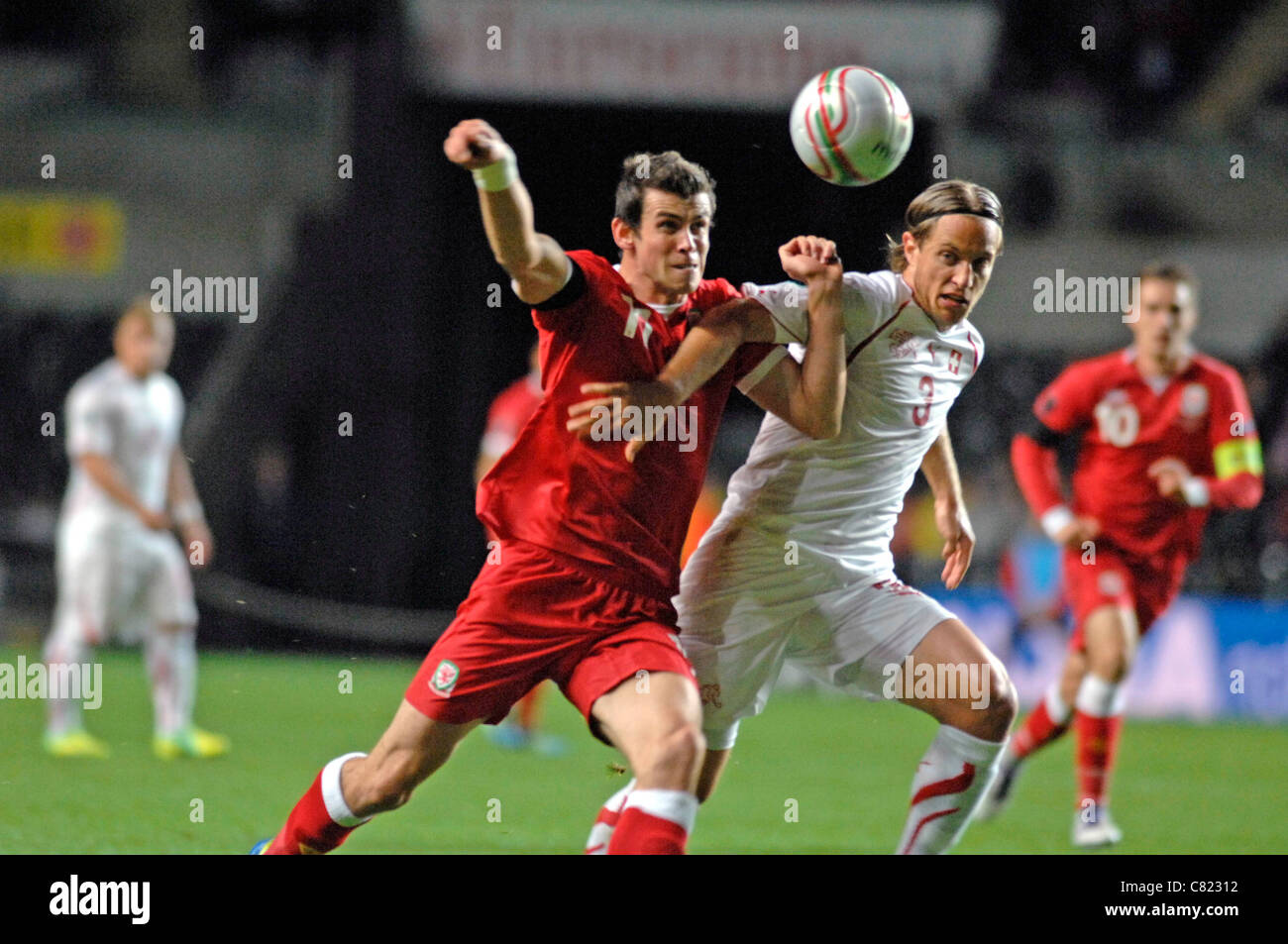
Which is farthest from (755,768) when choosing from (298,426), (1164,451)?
(298,426)

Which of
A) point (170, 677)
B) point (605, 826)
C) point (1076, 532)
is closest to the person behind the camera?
point (605, 826)

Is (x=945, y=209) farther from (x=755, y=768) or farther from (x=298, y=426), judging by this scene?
(x=298, y=426)

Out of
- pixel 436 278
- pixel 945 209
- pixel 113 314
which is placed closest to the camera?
pixel 945 209

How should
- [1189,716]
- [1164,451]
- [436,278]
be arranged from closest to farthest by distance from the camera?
[1164,451], [1189,716], [436,278]

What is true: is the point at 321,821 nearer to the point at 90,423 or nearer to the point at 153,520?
A: the point at 153,520

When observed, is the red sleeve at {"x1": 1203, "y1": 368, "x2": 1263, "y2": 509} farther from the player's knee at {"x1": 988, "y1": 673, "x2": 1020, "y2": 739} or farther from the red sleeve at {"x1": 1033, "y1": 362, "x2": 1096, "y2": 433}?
the player's knee at {"x1": 988, "y1": 673, "x2": 1020, "y2": 739}

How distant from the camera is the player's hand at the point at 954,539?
4492 mm

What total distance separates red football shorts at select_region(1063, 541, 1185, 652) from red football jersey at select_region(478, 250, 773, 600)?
9.35ft

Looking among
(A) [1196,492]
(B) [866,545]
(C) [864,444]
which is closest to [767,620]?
(B) [866,545]

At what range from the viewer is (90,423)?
25.2ft

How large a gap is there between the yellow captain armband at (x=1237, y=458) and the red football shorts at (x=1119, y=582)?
411 millimetres

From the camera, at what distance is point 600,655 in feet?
12.3

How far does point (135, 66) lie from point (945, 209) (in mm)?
17074

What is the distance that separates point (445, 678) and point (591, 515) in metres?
0.52
